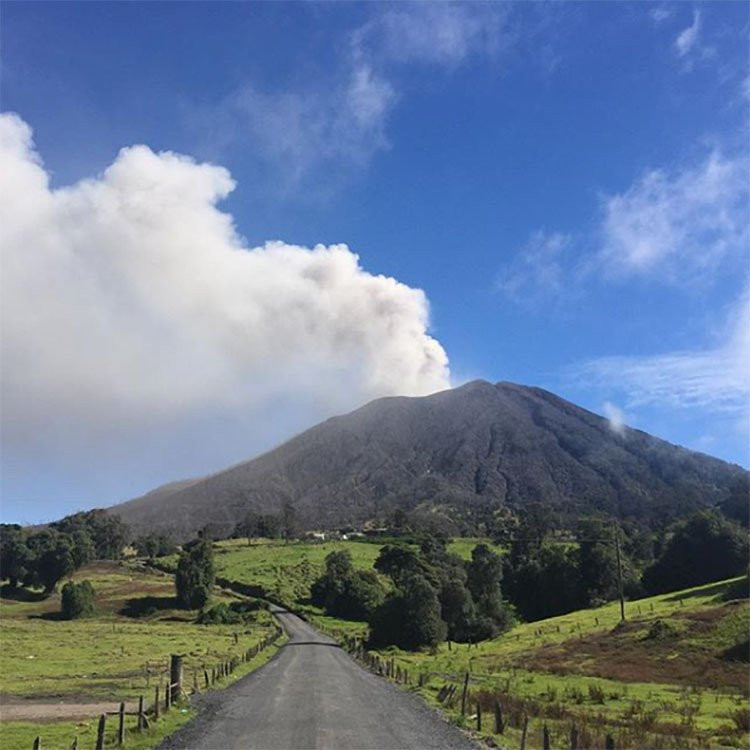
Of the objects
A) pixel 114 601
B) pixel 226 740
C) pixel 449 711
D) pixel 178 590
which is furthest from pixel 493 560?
pixel 226 740

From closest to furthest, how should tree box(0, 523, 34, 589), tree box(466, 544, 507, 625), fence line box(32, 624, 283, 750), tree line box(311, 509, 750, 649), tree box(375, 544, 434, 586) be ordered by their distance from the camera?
1. fence line box(32, 624, 283, 750)
2. tree line box(311, 509, 750, 649)
3. tree box(466, 544, 507, 625)
4. tree box(375, 544, 434, 586)
5. tree box(0, 523, 34, 589)

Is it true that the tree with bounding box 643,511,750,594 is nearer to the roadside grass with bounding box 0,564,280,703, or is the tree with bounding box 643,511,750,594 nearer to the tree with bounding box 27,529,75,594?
the roadside grass with bounding box 0,564,280,703

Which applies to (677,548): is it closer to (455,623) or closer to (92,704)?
(455,623)

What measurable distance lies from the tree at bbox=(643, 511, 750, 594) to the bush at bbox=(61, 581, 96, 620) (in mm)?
91930

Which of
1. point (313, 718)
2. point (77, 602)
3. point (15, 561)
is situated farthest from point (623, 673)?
point (15, 561)

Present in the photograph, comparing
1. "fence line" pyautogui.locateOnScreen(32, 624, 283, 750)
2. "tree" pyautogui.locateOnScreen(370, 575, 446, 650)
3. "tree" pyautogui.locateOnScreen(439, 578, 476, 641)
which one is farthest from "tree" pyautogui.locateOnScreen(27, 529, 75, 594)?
"fence line" pyautogui.locateOnScreen(32, 624, 283, 750)

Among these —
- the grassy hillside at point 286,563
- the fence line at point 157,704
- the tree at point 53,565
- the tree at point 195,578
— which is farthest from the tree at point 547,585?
the tree at point 53,565

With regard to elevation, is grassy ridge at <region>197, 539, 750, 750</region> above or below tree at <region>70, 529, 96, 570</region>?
below

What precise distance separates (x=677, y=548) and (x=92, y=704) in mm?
104310

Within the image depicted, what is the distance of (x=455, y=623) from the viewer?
104750 mm

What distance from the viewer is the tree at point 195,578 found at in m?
132

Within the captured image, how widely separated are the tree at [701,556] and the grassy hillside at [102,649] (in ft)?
206

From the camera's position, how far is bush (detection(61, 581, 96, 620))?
119938 mm

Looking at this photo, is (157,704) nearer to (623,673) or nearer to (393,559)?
(623,673)
